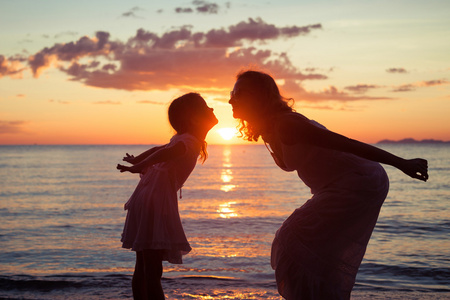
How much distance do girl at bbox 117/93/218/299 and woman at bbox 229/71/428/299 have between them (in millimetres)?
1475


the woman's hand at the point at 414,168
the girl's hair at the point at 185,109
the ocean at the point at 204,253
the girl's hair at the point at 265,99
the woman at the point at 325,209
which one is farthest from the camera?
the ocean at the point at 204,253

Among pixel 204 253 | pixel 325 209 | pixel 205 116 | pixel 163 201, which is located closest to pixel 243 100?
pixel 325 209

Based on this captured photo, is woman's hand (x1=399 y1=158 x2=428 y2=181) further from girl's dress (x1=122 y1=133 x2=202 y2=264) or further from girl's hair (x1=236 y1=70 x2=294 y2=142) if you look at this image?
girl's dress (x1=122 y1=133 x2=202 y2=264)

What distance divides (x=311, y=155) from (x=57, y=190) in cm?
2735

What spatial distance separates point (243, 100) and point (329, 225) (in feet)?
3.32

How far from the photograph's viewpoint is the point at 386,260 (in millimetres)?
9797

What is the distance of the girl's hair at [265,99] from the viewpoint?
10.3 feet

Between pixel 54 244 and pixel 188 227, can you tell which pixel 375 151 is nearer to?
pixel 54 244

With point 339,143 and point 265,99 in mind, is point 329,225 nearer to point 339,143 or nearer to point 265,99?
point 339,143

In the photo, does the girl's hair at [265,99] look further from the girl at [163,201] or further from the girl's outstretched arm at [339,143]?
the girl at [163,201]

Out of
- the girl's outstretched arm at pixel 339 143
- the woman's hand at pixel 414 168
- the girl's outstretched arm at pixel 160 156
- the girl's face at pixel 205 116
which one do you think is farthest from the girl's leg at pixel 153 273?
the woman's hand at pixel 414 168

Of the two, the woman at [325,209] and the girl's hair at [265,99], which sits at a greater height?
the girl's hair at [265,99]

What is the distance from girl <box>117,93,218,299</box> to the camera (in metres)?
4.25

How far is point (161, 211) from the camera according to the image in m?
4.34
